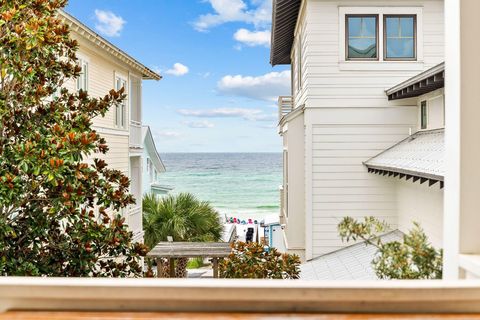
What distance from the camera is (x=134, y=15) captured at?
4961 mm

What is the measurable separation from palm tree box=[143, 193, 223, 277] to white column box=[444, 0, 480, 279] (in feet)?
15.2

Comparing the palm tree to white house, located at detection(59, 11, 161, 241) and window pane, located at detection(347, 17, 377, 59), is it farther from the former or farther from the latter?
window pane, located at detection(347, 17, 377, 59)

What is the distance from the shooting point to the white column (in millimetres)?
1029

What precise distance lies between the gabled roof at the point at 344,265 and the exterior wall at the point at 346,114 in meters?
0.18

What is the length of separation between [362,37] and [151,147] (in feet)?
11.2

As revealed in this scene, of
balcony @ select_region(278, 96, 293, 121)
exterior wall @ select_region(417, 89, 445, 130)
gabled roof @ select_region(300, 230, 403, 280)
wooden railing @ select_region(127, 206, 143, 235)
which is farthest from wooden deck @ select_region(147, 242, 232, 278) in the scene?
balcony @ select_region(278, 96, 293, 121)

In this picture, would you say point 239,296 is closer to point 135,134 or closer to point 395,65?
point 395,65

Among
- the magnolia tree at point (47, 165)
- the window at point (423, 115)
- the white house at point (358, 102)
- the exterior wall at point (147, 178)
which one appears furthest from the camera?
the exterior wall at point (147, 178)

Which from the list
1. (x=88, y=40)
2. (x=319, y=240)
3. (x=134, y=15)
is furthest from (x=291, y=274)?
(x=134, y=15)

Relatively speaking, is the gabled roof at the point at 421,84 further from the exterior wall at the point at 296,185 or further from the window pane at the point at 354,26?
the exterior wall at the point at 296,185

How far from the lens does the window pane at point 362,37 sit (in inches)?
175

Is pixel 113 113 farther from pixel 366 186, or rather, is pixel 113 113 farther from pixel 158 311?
pixel 158 311

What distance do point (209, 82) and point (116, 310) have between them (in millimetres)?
6984

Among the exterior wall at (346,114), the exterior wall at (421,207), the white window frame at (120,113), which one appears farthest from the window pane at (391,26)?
the white window frame at (120,113)
